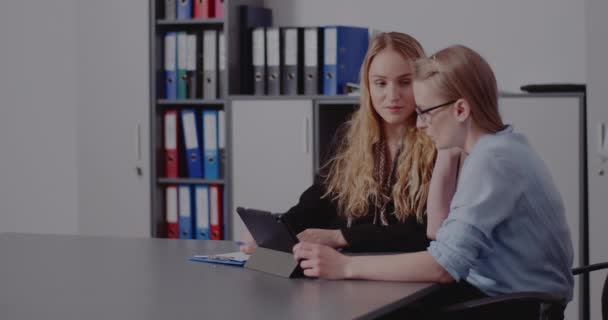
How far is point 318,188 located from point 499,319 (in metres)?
0.97

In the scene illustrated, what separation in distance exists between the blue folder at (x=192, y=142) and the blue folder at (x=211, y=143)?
4 cm

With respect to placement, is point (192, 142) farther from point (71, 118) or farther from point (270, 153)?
point (71, 118)

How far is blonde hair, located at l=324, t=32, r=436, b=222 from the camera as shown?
257cm

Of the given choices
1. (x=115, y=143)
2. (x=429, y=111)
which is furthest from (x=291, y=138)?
(x=429, y=111)

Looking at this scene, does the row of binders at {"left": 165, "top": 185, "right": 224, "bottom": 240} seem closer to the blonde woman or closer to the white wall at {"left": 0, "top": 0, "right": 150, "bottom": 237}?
the white wall at {"left": 0, "top": 0, "right": 150, "bottom": 237}

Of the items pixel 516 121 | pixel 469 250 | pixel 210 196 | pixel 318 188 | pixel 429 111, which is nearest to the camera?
pixel 469 250

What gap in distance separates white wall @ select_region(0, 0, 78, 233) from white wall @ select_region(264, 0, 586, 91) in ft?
5.39

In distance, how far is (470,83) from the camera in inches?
82.0

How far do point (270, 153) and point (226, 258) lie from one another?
6.04ft

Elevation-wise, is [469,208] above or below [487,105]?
below

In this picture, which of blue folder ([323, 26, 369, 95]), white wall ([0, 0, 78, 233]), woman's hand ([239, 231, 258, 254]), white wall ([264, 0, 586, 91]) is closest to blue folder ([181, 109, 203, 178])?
blue folder ([323, 26, 369, 95])

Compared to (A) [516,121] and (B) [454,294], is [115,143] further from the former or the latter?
(B) [454,294]

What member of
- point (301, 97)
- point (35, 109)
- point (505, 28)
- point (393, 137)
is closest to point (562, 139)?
point (505, 28)

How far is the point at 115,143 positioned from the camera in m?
4.45
